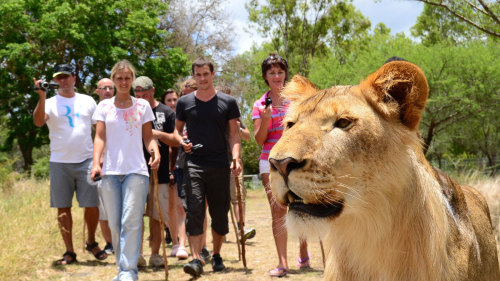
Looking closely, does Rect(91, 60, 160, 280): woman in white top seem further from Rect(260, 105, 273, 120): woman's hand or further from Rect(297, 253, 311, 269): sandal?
Rect(297, 253, 311, 269): sandal

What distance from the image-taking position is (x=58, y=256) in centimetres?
676

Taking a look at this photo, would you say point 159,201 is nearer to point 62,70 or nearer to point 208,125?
point 208,125

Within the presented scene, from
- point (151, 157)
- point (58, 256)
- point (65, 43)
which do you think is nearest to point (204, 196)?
point (151, 157)

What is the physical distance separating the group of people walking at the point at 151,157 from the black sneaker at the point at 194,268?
0.01 meters

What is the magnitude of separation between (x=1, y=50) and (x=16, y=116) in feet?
17.2

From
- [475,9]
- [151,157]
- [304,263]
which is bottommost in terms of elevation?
[304,263]

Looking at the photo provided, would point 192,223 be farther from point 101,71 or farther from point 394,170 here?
point 101,71

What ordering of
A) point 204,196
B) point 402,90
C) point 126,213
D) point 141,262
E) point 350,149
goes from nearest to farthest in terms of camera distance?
point 350,149
point 402,90
point 126,213
point 204,196
point 141,262

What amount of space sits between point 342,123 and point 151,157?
3.70 meters

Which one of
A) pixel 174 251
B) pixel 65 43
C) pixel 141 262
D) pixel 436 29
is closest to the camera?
pixel 141 262

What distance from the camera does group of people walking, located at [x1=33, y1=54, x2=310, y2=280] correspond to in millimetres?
5262

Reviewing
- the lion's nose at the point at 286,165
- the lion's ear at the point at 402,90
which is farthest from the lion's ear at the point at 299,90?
the lion's nose at the point at 286,165

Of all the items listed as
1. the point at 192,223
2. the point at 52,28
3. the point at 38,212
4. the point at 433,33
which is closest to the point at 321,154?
the point at 192,223

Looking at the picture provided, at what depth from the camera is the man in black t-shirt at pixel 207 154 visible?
5703mm
